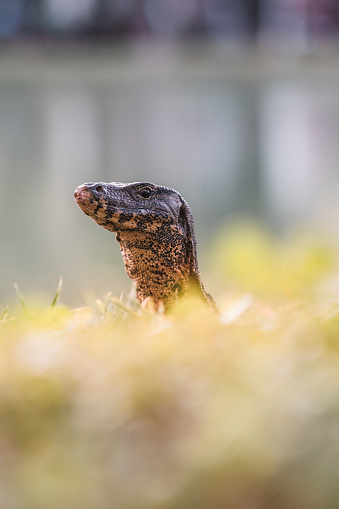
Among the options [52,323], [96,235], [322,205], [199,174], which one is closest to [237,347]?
[52,323]

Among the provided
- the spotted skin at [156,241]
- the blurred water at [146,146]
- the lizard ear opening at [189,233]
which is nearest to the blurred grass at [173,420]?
the spotted skin at [156,241]

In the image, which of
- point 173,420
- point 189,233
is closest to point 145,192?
point 189,233

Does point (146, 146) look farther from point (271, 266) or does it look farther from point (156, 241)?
point (271, 266)

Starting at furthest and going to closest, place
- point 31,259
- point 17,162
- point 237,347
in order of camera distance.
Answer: point 17,162 → point 31,259 → point 237,347

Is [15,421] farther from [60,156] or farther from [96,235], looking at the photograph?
[60,156]

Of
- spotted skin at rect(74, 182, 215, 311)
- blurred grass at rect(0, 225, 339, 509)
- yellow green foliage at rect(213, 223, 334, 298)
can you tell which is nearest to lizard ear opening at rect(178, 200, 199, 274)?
spotted skin at rect(74, 182, 215, 311)

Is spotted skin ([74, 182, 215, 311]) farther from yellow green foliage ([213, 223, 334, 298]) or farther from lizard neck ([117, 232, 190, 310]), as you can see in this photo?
yellow green foliage ([213, 223, 334, 298])

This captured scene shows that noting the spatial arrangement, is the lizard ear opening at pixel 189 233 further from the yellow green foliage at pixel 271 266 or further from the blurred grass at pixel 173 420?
the blurred grass at pixel 173 420
